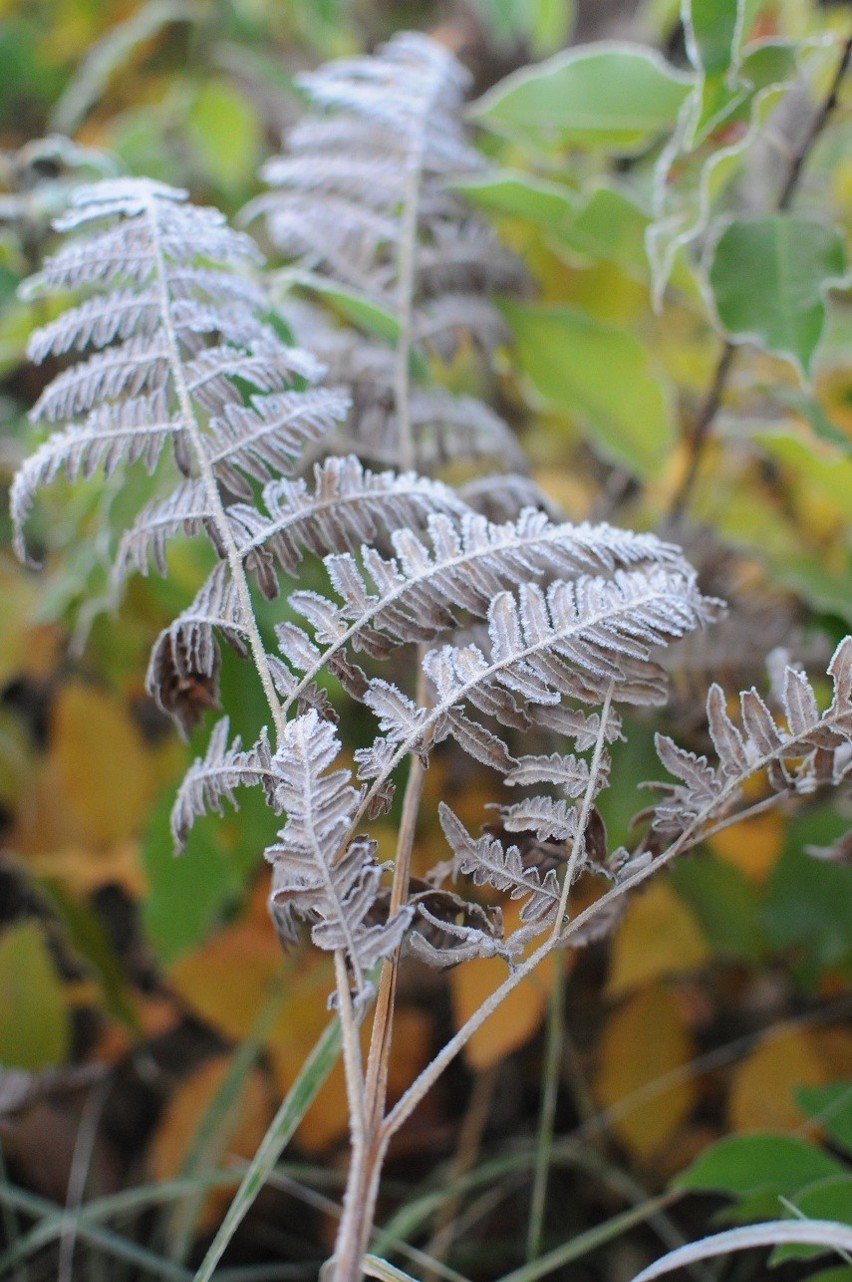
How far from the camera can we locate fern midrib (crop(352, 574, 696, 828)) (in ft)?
1.57

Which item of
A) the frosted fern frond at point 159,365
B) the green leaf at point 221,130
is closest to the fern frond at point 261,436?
the frosted fern frond at point 159,365

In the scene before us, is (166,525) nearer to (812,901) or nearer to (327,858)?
(327,858)

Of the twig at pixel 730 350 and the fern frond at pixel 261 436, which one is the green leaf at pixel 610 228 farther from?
the fern frond at pixel 261 436

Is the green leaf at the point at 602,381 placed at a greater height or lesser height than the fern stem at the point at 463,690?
greater

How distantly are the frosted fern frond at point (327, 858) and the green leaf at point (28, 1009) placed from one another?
1.98ft

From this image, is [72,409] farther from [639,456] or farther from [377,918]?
[639,456]

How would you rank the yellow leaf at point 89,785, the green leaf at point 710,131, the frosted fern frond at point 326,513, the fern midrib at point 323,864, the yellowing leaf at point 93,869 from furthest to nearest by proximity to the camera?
the yellow leaf at point 89,785 < the yellowing leaf at point 93,869 < the green leaf at point 710,131 < the frosted fern frond at point 326,513 < the fern midrib at point 323,864

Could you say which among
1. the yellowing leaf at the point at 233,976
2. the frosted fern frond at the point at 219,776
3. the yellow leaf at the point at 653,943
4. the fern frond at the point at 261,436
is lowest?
the yellow leaf at the point at 653,943

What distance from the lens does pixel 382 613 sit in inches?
20.1

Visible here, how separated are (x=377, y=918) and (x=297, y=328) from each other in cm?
50

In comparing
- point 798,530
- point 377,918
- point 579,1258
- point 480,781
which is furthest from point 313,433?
point 798,530

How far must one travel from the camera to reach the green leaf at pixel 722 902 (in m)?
0.95

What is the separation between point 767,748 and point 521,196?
0.53m

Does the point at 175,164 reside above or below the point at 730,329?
above
